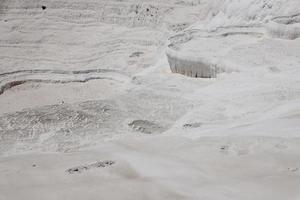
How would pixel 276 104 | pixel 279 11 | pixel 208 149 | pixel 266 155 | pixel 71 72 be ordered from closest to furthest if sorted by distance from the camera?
pixel 266 155
pixel 208 149
pixel 276 104
pixel 279 11
pixel 71 72

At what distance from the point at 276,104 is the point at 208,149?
329 centimetres

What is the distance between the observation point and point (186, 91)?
11.4 metres

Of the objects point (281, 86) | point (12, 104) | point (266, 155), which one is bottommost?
point (12, 104)

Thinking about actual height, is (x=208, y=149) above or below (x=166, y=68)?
above

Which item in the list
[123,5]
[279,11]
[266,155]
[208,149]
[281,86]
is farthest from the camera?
[123,5]

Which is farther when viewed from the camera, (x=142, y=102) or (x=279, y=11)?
(x=279, y=11)

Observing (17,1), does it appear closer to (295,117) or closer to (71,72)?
(71,72)

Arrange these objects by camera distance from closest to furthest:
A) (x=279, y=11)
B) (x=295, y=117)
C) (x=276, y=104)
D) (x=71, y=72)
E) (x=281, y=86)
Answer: (x=295, y=117)
(x=276, y=104)
(x=281, y=86)
(x=279, y=11)
(x=71, y=72)

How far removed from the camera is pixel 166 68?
15039 millimetres

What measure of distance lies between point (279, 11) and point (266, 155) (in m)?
10.3

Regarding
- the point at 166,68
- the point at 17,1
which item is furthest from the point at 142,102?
the point at 17,1

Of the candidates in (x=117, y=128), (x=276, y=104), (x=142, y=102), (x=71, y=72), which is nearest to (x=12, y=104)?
(x=71, y=72)

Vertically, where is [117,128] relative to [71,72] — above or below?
above

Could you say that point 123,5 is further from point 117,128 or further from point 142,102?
point 117,128
